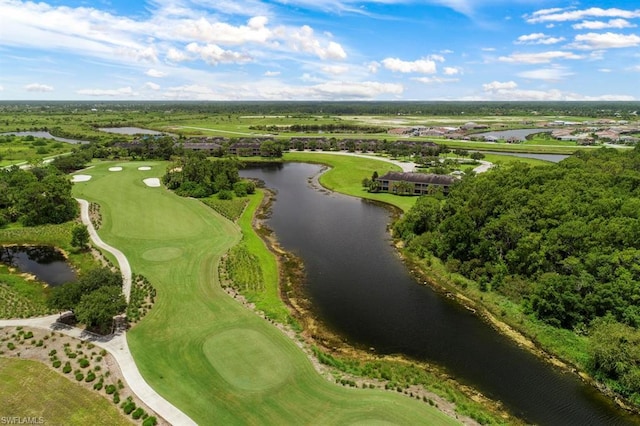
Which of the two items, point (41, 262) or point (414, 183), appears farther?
point (414, 183)

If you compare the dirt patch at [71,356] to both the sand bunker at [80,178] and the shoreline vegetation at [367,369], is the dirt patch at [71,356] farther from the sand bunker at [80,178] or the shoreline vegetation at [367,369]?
the sand bunker at [80,178]

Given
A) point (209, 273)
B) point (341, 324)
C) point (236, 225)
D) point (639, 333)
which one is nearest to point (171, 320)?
point (209, 273)

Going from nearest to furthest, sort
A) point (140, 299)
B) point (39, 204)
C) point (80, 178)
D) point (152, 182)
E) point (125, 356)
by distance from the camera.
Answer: point (125, 356)
point (140, 299)
point (39, 204)
point (152, 182)
point (80, 178)

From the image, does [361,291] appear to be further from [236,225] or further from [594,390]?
[236,225]

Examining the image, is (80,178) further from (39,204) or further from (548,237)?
(548,237)

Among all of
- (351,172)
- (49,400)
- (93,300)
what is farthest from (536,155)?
(49,400)

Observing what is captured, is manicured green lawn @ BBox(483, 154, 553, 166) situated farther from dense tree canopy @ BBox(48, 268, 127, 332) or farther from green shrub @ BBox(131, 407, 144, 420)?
green shrub @ BBox(131, 407, 144, 420)
